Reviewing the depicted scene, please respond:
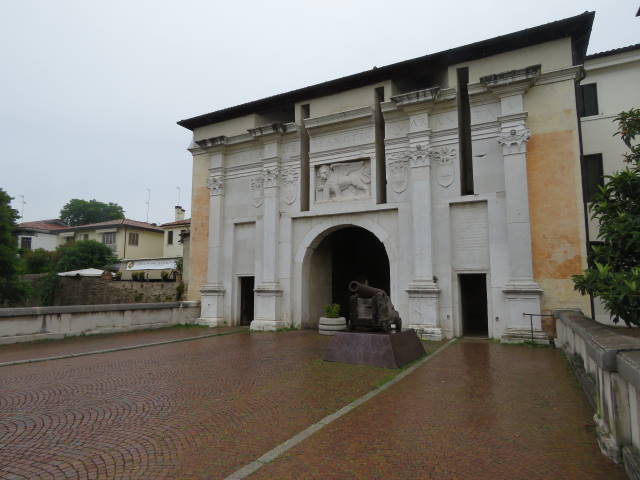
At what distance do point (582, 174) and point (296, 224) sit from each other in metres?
10.5

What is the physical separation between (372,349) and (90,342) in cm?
941

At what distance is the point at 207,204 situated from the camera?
773 inches

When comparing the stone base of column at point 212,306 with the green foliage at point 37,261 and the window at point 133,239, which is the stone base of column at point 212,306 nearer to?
the green foliage at point 37,261

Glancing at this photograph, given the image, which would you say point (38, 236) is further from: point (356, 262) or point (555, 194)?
point (555, 194)

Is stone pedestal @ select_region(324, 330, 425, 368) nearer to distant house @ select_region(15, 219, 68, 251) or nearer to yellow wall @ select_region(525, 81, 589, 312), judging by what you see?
yellow wall @ select_region(525, 81, 589, 312)

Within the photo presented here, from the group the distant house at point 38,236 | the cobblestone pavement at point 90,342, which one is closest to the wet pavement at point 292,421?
the cobblestone pavement at point 90,342

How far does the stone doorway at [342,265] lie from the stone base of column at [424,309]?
13.5ft

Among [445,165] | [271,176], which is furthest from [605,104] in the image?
[271,176]

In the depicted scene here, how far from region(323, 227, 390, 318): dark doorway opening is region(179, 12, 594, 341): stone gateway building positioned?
0.26 meters

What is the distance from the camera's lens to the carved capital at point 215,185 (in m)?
18.9

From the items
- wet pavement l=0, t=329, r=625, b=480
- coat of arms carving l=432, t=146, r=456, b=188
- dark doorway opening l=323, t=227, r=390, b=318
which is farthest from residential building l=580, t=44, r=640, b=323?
dark doorway opening l=323, t=227, r=390, b=318

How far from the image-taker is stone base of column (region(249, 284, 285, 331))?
16.4 metres

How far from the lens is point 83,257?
38781 millimetres

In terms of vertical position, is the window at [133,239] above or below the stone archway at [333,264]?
above
